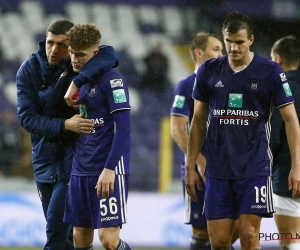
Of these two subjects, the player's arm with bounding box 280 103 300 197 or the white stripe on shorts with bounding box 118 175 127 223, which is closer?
the player's arm with bounding box 280 103 300 197

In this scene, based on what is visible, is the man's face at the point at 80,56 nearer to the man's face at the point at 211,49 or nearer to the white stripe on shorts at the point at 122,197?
the white stripe on shorts at the point at 122,197

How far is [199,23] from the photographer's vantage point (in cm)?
1647

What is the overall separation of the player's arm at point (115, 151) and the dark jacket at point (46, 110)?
1.99ft

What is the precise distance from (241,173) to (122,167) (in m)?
0.85

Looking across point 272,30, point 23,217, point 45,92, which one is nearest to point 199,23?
point 272,30

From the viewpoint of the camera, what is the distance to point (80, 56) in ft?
17.2

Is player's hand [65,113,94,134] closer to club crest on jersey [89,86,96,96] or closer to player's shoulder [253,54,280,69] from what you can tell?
club crest on jersey [89,86,96,96]

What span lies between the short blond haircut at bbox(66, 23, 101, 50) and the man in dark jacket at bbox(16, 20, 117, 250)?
24 centimetres

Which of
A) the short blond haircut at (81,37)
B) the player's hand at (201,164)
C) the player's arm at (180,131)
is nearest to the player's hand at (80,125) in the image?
the short blond haircut at (81,37)

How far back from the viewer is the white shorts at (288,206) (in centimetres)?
608

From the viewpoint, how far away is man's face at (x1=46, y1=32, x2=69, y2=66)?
558 centimetres

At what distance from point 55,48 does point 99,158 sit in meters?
0.97

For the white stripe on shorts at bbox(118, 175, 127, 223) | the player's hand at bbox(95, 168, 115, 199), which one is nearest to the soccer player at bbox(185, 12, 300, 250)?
the white stripe on shorts at bbox(118, 175, 127, 223)

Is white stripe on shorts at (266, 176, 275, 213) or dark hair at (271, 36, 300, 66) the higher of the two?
dark hair at (271, 36, 300, 66)
